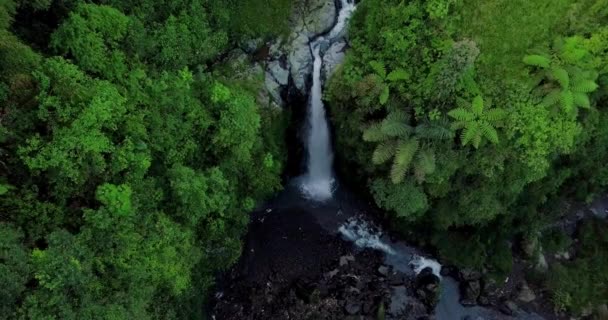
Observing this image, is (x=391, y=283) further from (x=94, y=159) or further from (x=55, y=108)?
(x=55, y=108)

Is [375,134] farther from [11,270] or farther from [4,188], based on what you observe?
[11,270]

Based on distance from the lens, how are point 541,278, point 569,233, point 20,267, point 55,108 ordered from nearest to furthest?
point 20,267
point 55,108
point 541,278
point 569,233

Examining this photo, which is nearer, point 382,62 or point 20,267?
point 20,267

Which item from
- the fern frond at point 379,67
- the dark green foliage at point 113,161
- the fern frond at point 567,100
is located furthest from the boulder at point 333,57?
the fern frond at point 567,100

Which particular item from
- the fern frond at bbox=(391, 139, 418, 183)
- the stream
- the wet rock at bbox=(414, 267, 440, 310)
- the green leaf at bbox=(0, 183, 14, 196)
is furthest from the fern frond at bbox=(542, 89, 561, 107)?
the green leaf at bbox=(0, 183, 14, 196)

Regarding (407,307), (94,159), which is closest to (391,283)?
(407,307)

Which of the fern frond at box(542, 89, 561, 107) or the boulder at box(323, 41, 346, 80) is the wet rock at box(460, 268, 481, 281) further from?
the boulder at box(323, 41, 346, 80)
